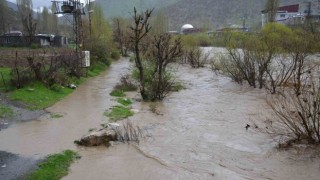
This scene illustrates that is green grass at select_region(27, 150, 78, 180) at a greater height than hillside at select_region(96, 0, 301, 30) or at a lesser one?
lesser

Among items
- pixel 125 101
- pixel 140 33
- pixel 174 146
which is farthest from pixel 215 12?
pixel 174 146

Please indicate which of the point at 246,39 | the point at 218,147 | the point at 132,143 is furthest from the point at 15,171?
the point at 246,39

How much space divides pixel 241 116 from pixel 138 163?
7.98 m

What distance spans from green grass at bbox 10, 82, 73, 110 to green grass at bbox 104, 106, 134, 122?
133 inches

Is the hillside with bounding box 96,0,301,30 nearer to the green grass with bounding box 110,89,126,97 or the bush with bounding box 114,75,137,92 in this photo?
the bush with bounding box 114,75,137,92

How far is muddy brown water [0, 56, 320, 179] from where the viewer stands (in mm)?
9773

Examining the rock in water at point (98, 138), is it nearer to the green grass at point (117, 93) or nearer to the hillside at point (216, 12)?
the green grass at point (117, 93)

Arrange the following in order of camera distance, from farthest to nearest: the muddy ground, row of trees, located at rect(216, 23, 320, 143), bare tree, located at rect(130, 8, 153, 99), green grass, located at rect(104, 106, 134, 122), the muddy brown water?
row of trees, located at rect(216, 23, 320, 143), bare tree, located at rect(130, 8, 153, 99), green grass, located at rect(104, 106, 134, 122), the muddy ground, the muddy brown water

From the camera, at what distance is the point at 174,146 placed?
12086 mm

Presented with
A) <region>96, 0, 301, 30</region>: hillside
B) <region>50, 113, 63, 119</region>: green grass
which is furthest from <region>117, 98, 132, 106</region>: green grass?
<region>96, 0, 301, 30</region>: hillside

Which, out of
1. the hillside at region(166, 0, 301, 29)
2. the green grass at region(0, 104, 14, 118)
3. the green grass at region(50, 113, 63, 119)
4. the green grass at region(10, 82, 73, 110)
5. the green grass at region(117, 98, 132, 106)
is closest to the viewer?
the green grass at region(0, 104, 14, 118)

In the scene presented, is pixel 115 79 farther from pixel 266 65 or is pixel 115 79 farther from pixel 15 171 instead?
pixel 15 171

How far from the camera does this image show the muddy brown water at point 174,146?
9773 millimetres

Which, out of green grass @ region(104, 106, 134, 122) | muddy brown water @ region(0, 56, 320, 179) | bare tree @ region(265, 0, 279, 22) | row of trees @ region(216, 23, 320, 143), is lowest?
muddy brown water @ region(0, 56, 320, 179)
